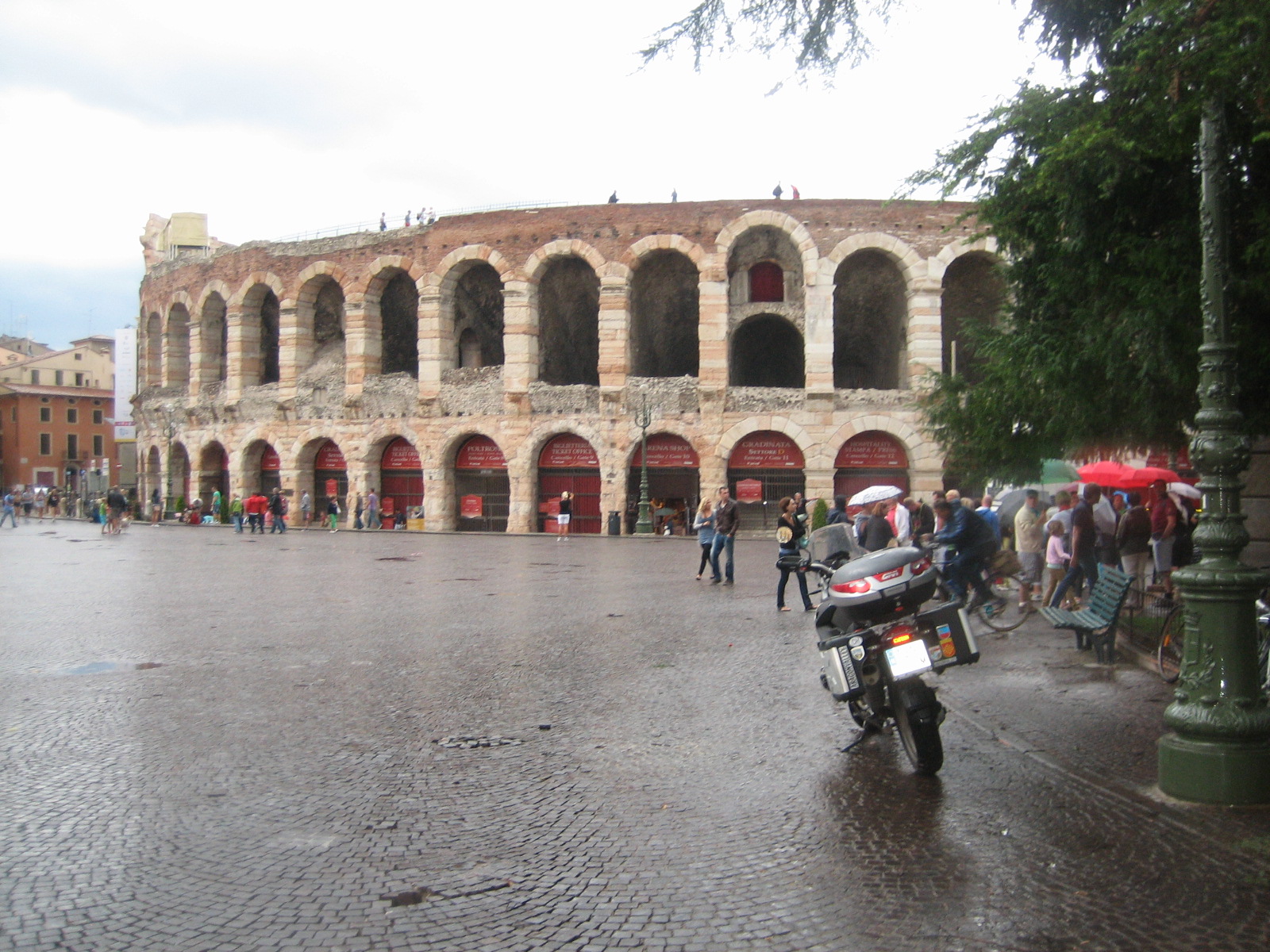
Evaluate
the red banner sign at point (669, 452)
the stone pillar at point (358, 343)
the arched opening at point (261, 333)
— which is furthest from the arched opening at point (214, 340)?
the red banner sign at point (669, 452)

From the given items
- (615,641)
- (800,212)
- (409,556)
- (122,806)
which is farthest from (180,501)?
(122,806)

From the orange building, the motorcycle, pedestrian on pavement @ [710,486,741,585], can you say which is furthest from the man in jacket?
the orange building

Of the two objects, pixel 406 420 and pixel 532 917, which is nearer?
pixel 532 917

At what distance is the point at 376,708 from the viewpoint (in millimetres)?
7387

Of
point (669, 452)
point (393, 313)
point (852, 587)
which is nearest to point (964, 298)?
point (669, 452)

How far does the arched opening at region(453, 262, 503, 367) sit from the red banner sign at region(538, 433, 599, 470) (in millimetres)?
3954

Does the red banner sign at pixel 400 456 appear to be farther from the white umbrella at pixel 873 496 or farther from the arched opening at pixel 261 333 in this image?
the white umbrella at pixel 873 496

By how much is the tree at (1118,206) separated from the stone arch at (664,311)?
2337 cm

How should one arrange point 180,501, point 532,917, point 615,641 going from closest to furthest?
1. point 532,917
2. point 615,641
3. point 180,501

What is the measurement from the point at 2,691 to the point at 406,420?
28053 mm

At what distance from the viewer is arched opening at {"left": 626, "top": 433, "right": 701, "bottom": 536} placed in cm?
3303

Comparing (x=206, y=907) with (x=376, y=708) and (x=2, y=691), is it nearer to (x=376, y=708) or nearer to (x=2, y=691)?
(x=376, y=708)

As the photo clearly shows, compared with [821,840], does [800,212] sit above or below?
above

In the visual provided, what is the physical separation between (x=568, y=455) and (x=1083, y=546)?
79.8ft
